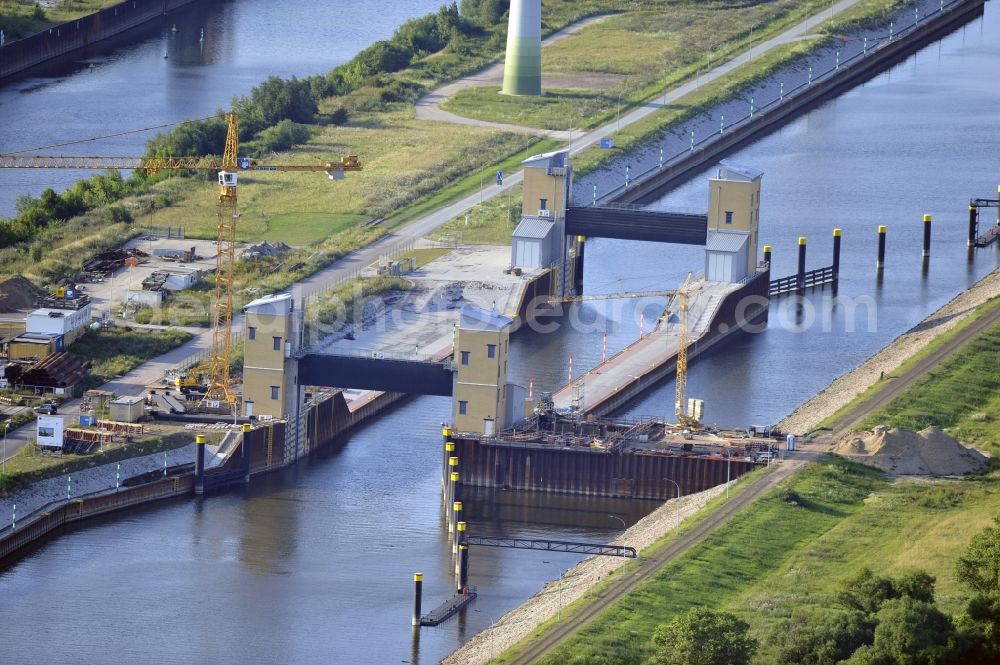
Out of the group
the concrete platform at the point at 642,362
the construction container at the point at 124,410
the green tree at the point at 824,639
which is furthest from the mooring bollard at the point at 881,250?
the green tree at the point at 824,639

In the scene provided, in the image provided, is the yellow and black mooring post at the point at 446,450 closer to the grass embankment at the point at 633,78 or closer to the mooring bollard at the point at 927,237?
the grass embankment at the point at 633,78

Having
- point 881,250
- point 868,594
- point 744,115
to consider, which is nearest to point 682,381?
point 868,594

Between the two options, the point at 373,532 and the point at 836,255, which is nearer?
the point at 373,532

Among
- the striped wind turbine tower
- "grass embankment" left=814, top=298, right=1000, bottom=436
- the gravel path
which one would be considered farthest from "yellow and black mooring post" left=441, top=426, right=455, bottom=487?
the striped wind turbine tower

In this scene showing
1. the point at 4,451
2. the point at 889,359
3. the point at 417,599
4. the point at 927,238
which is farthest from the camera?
the point at 927,238

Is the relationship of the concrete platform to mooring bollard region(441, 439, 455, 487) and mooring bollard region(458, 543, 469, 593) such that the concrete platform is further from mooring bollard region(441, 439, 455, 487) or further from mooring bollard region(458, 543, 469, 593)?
mooring bollard region(458, 543, 469, 593)

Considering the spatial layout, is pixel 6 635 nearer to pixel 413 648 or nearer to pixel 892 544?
pixel 413 648

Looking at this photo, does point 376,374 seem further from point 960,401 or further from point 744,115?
point 744,115

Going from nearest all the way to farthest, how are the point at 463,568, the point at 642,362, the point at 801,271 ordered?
the point at 463,568
the point at 642,362
the point at 801,271
